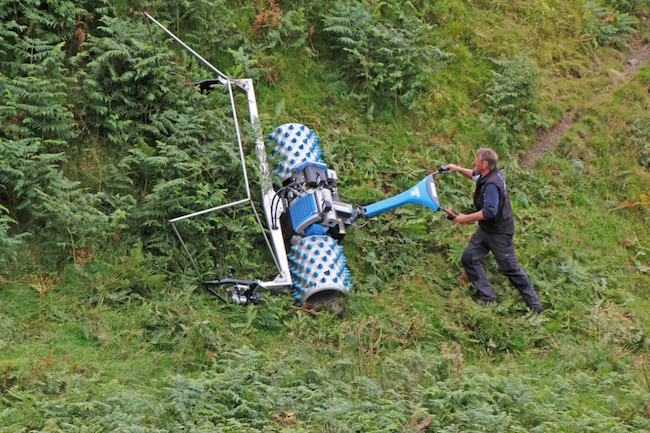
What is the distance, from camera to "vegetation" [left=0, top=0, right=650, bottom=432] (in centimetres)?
781

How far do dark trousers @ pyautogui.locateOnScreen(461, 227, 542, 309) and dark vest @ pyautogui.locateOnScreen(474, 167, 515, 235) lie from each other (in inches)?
3.2

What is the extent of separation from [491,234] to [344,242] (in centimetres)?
190

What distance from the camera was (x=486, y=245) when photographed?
10594mm

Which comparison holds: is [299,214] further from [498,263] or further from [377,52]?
[377,52]

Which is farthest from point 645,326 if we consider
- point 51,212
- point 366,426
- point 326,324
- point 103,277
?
point 51,212

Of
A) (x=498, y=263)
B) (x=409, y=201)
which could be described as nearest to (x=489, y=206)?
(x=498, y=263)

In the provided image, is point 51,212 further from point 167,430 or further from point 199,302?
point 167,430

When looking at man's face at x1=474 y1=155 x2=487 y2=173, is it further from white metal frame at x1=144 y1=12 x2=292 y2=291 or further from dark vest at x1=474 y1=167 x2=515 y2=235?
white metal frame at x1=144 y1=12 x2=292 y2=291

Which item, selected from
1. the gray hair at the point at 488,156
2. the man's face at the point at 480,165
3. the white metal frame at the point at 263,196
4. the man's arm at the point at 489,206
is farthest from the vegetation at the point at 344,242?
the gray hair at the point at 488,156

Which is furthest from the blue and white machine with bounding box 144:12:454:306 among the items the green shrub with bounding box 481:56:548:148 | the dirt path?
the dirt path

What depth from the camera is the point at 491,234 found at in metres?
10.5

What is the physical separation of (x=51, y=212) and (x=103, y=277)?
907 mm

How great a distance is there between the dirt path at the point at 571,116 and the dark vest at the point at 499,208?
304 centimetres

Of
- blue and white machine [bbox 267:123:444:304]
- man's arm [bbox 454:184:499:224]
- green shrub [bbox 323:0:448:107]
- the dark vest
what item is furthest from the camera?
green shrub [bbox 323:0:448:107]
